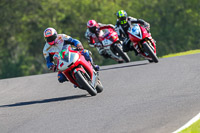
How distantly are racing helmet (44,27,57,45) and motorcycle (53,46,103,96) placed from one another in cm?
40

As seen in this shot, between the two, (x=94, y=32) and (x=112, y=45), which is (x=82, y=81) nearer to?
(x=112, y=45)

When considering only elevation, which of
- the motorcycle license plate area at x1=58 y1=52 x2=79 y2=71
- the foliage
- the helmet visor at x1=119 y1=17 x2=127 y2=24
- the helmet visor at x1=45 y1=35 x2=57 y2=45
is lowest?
the foliage

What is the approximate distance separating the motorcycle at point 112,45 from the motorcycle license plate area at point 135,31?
3417mm

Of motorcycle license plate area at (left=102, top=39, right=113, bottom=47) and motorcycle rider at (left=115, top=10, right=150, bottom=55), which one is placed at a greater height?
motorcycle rider at (left=115, top=10, right=150, bottom=55)

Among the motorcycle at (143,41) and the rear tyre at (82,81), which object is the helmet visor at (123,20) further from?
the rear tyre at (82,81)

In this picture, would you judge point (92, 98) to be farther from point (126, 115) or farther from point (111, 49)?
point (111, 49)

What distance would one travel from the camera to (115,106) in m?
9.70

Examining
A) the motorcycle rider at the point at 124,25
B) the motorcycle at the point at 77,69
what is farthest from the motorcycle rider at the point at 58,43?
the motorcycle rider at the point at 124,25

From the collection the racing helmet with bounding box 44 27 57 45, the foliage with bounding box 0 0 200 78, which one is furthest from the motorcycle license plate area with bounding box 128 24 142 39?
the foliage with bounding box 0 0 200 78

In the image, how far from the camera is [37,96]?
1364 centimetres

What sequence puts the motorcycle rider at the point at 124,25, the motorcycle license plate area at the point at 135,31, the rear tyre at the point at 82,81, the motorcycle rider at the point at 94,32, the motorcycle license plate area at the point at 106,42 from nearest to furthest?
the rear tyre at the point at 82,81 → the motorcycle license plate area at the point at 135,31 → the motorcycle rider at the point at 124,25 → the motorcycle rider at the point at 94,32 → the motorcycle license plate area at the point at 106,42

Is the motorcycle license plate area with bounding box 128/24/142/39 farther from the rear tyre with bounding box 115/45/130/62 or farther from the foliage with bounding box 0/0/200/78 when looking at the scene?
the foliage with bounding box 0/0/200/78

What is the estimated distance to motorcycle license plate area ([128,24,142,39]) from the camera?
1726 cm

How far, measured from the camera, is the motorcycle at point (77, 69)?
37.0 feet
